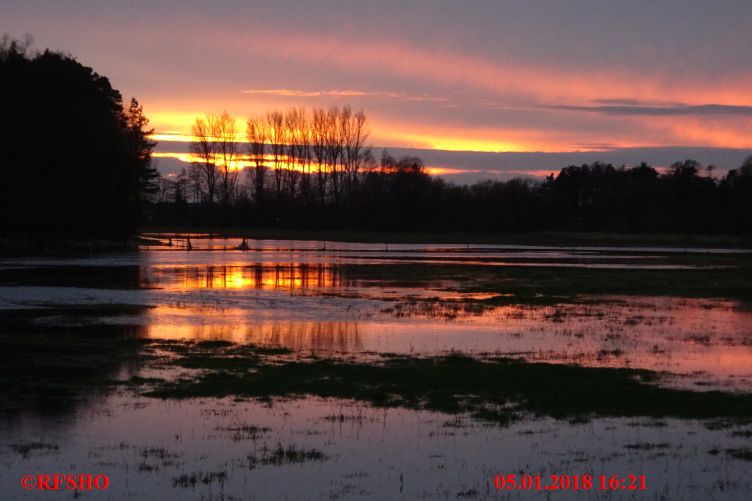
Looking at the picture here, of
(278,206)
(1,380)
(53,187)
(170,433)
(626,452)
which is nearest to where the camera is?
(626,452)

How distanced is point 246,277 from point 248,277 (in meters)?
0.11

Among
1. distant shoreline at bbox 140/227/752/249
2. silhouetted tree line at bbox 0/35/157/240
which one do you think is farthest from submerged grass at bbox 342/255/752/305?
distant shoreline at bbox 140/227/752/249

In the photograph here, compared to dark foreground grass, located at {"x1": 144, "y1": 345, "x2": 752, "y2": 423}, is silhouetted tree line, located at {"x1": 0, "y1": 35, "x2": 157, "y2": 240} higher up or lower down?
higher up

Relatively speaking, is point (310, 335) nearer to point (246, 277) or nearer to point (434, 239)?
point (246, 277)

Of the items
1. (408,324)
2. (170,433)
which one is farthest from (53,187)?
(170,433)

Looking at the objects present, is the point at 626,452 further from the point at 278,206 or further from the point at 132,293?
the point at 278,206

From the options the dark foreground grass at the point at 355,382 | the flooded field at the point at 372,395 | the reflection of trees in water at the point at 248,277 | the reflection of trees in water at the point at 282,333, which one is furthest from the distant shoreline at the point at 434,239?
the dark foreground grass at the point at 355,382

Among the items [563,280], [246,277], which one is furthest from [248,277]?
[563,280]

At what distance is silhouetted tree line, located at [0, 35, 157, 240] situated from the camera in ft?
241

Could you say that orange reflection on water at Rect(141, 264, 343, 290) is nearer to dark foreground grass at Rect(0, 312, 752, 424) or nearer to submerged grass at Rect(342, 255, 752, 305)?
submerged grass at Rect(342, 255, 752, 305)

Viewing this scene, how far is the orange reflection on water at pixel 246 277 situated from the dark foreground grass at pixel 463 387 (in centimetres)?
2171

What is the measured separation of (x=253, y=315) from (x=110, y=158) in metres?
59.0

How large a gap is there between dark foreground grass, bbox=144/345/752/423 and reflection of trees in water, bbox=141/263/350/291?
21.9 m

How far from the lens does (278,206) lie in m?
170
